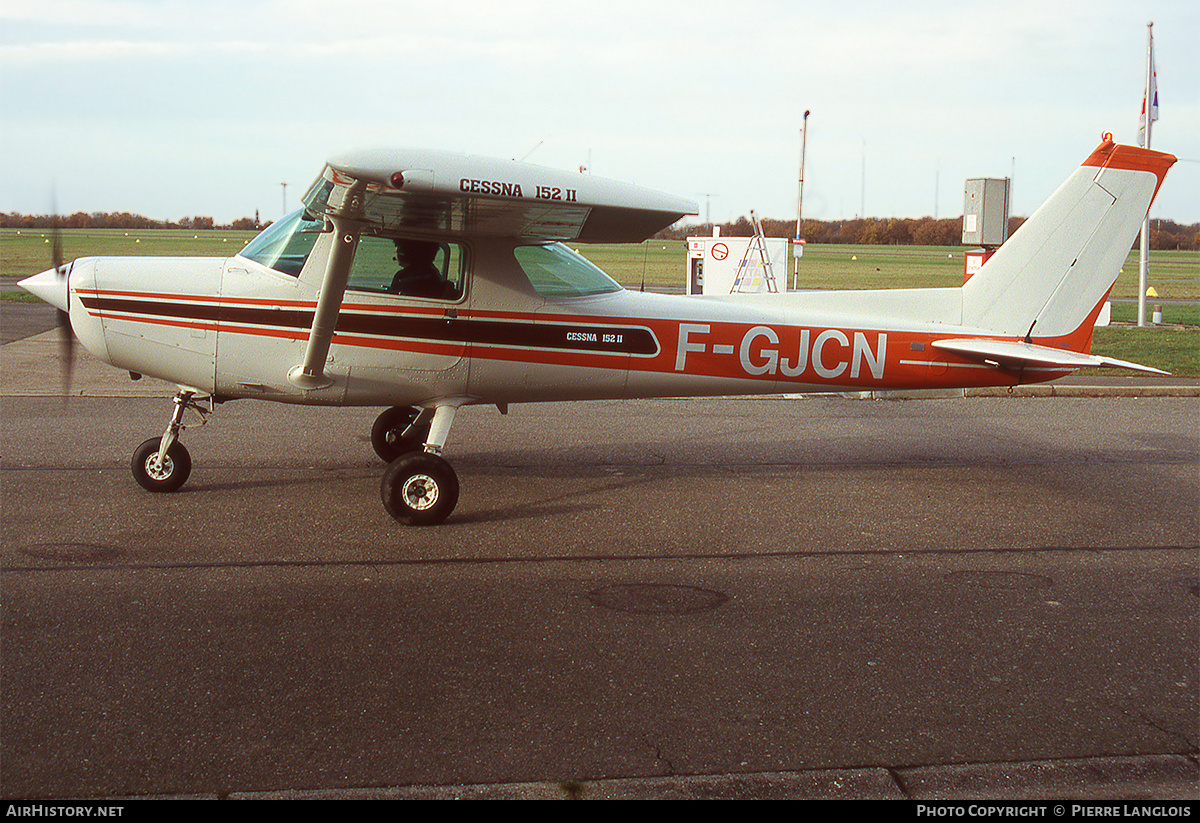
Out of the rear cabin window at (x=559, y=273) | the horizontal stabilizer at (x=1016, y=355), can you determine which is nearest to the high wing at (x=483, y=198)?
the rear cabin window at (x=559, y=273)

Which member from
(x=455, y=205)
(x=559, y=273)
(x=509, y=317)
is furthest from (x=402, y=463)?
(x=559, y=273)

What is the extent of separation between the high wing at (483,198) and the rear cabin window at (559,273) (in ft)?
1.13

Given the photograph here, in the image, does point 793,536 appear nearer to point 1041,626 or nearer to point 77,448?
point 1041,626

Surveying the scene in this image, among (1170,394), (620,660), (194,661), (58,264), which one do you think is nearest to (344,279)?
(58,264)

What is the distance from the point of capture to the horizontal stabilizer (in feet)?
24.3

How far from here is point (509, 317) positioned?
7113mm

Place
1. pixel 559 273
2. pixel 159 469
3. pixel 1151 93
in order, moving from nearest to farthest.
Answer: pixel 159 469
pixel 559 273
pixel 1151 93

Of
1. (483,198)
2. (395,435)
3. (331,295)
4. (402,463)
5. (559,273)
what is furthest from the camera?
(395,435)

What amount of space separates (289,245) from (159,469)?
179 centimetres

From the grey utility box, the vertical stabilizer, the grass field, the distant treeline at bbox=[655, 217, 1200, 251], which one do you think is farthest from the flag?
the distant treeline at bbox=[655, 217, 1200, 251]

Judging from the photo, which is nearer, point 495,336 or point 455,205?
point 455,205
